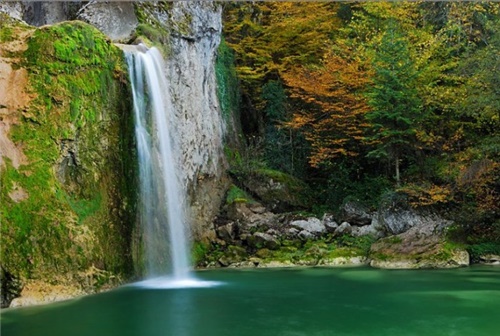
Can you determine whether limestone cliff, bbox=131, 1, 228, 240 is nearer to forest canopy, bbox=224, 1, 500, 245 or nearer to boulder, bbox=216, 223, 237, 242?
boulder, bbox=216, 223, 237, 242

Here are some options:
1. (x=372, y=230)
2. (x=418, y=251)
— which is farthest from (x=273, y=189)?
(x=418, y=251)

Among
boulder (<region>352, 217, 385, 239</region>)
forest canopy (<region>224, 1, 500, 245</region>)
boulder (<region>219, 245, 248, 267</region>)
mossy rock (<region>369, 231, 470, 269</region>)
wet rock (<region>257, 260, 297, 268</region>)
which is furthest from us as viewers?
boulder (<region>352, 217, 385, 239</region>)

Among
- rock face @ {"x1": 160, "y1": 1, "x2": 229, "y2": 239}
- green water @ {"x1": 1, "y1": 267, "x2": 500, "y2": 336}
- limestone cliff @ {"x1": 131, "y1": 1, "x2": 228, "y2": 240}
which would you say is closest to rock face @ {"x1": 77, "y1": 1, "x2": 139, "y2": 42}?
limestone cliff @ {"x1": 131, "y1": 1, "x2": 228, "y2": 240}

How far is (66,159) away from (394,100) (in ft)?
30.7

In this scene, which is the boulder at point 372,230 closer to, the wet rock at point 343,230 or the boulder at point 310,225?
the wet rock at point 343,230

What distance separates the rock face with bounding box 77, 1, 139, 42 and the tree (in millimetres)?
6978

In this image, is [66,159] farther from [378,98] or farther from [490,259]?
[490,259]

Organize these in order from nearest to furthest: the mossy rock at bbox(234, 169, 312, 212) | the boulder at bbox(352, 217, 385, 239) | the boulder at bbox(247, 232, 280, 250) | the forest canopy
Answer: the forest canopy
the boulder at bbox(247, 232, 280, 250)
the boulder at bbox(352, 217, 385, 239)
the mossy rock at bbox(234, 169, 312, 212)

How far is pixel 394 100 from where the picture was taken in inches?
592

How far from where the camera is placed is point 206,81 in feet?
53.3

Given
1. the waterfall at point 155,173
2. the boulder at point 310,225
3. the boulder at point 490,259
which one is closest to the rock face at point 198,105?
the waterfall at point 155,173

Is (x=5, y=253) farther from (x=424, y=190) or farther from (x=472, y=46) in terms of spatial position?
(x=472, y=46)

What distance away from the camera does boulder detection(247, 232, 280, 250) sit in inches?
555

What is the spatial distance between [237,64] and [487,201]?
1031 cm
